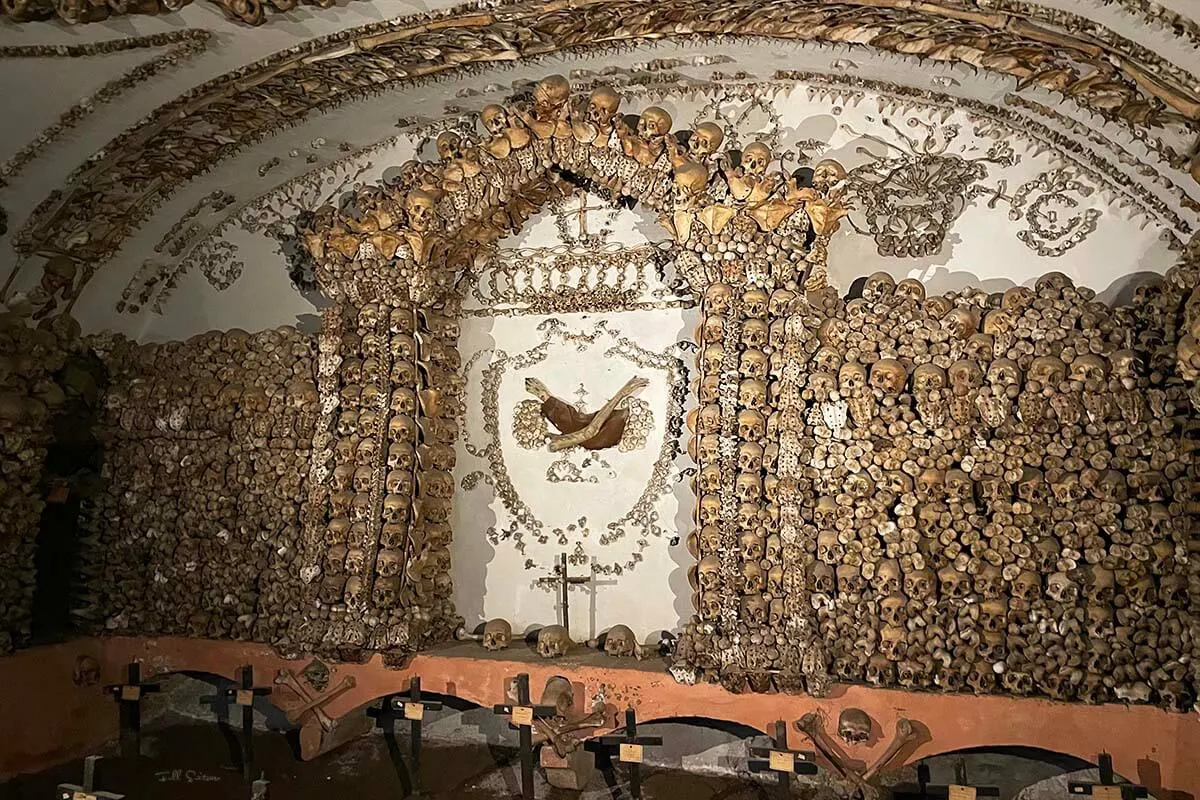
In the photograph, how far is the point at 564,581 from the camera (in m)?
5.55

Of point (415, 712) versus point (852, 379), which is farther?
point (415, 712)

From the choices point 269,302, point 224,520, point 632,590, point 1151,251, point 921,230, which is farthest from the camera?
point 269,302

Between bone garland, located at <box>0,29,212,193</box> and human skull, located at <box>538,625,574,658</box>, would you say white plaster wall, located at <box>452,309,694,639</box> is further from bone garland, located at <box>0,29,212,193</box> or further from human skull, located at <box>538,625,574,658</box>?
bone garland, located at <box>0,29,212,193</box>

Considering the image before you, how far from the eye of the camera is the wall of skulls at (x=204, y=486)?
577cm

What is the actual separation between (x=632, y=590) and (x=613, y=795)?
4.01ft

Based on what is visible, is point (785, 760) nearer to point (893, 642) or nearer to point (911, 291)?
point (893, 642)

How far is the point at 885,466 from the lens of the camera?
4.64 m

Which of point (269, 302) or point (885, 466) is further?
point (269, 302)

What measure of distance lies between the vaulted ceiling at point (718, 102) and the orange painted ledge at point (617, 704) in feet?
7.75

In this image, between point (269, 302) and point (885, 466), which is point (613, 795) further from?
point (269, 302)

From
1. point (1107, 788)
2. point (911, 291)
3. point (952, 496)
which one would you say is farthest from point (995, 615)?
point (911, 291)

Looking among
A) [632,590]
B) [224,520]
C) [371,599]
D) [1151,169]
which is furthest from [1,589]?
[1151,169]

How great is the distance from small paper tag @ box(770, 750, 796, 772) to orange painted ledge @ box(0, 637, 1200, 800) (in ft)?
0.99

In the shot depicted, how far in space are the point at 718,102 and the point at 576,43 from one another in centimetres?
104
